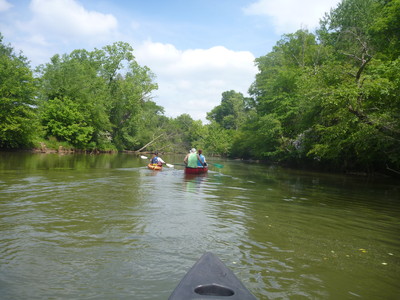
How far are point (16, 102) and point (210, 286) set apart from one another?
1131 inches

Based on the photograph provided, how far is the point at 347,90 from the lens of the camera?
448 inches

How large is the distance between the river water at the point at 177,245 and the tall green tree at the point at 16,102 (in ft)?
62.5

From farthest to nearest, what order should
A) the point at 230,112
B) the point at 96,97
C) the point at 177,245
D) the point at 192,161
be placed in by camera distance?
1. the point at 230,112
2. the point at 96,97
3. the point at 192,161
4. the point at 177,245

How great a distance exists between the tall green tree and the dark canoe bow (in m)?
26.1

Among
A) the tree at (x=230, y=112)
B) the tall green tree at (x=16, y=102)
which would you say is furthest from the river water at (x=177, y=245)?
the tree at (x=230, y=112)

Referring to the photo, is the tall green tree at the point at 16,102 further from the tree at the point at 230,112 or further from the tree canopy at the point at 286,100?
the tree at the point at 230,112

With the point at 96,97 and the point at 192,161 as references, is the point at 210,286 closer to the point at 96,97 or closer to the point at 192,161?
the point at 192,161

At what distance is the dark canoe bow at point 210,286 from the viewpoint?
259 centimetres

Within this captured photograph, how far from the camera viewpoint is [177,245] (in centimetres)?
466

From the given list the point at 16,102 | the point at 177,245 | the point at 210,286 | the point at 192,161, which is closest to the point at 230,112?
the point at 16,102

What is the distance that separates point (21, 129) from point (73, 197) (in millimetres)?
20970

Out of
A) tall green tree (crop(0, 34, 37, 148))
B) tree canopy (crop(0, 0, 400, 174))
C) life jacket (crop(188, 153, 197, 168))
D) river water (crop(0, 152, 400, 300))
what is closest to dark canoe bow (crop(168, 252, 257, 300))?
river water (crop(0, 152, 400, 300))

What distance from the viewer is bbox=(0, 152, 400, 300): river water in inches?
131

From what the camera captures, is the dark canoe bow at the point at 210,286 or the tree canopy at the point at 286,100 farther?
the tree canopy at the point at 286,100
